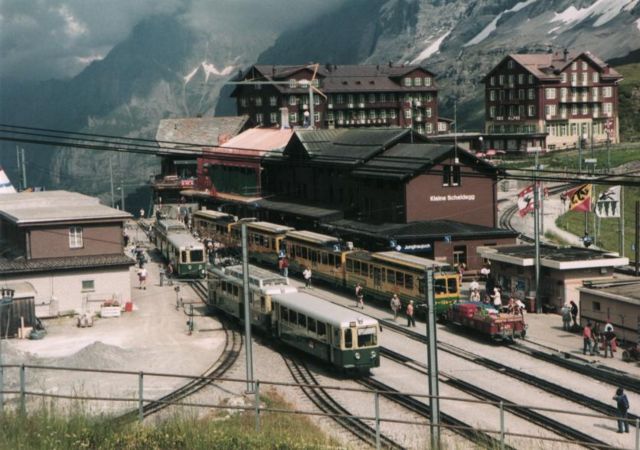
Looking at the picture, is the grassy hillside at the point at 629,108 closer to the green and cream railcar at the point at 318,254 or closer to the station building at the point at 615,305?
the green and cream railcar at the point at 318,254

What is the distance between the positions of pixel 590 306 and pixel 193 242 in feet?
101

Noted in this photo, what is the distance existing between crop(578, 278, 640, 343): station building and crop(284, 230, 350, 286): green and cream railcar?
1665 cm

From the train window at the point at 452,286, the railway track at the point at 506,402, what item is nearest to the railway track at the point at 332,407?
the railway track at the point at 506,402

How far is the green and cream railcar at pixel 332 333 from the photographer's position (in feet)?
124

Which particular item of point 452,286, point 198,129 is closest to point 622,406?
point 452,286

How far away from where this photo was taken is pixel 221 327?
5025cm

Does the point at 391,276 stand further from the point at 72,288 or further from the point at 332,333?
the point at 72,288

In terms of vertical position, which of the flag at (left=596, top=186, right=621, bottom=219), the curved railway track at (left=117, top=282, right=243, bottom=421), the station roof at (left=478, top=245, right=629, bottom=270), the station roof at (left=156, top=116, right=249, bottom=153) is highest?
the station roof at (left=156, top=116, right=249, bottom=153)

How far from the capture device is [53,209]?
202ft

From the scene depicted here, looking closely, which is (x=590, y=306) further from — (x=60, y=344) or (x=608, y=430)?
(x=60, y=344)

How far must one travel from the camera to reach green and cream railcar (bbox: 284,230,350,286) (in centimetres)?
5859

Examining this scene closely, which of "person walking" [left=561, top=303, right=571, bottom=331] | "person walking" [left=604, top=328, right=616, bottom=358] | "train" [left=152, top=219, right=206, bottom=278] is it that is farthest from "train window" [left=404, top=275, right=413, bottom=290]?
"train" [left=152, top=219, right=206, bottom=278]

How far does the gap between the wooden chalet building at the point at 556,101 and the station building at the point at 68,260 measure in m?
90.0

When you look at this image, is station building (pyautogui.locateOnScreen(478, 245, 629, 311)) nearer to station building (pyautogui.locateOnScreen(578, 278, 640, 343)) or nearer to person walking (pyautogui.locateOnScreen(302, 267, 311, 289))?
station building (pyautogui.locateOnScreen(578, 278, 640, 343))
